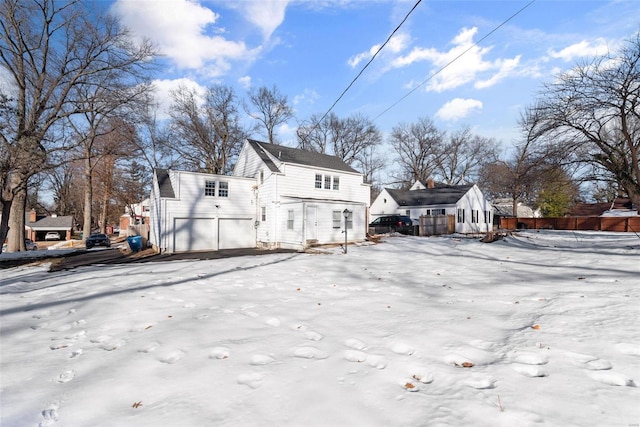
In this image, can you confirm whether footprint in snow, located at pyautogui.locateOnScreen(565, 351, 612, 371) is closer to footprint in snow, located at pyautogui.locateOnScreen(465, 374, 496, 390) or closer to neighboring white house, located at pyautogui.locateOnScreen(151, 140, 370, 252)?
footprint in snow, located at pyautogui.locateOnScreen(465, 374, 496, 390)

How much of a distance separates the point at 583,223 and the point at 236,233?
1251 inches

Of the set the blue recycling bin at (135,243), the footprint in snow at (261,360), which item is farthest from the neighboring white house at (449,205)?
the footprint in snow at (261,360)

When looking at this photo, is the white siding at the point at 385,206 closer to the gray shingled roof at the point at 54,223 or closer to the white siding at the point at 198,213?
the white siding at the point at 198,213

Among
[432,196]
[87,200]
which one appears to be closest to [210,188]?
[87,200]

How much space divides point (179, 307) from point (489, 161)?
5494cm

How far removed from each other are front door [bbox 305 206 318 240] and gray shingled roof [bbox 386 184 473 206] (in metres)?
18.2

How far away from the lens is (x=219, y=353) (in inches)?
151

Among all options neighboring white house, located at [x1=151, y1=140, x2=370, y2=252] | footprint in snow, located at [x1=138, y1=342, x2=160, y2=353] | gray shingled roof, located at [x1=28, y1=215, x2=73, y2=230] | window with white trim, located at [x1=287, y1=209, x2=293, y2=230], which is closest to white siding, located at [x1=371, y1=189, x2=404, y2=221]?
neighboring white house, located at [x1=151, y1=140, x2=370, y2=252]

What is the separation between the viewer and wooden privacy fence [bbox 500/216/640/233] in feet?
85.0

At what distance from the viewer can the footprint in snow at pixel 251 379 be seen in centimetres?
309

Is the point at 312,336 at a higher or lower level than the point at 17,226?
lower

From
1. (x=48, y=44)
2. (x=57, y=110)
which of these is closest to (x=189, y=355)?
(x=57, y=110)

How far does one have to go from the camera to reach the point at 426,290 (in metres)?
7.10

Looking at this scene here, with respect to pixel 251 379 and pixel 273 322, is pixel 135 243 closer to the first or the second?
pixel 273 322
